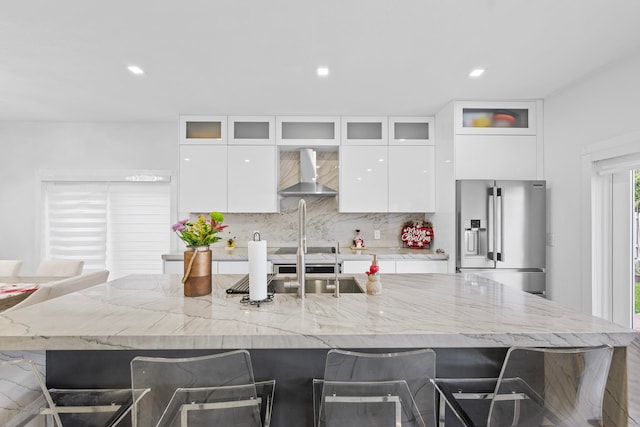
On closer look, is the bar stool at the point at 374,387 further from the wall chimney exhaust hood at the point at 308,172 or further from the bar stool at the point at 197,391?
the wall chimney exhaust hood at the point at 308,172

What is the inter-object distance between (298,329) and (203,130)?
3.18m

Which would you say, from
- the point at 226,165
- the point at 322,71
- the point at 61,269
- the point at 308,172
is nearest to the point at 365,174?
the point at 308,172

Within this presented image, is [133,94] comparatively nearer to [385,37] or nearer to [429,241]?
[385,37]

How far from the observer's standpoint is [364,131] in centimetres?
379

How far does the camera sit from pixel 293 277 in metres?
2.03

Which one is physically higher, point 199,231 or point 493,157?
point 493,157

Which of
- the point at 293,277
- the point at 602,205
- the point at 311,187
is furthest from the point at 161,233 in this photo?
the point at 602,205

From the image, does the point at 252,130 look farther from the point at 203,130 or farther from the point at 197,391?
the point at 197,391

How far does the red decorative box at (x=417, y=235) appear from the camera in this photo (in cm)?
389

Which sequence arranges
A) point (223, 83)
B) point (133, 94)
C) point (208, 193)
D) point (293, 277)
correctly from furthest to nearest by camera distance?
point (208, 193)
point (133, 94)
point (223, 83)
point (293, 277)

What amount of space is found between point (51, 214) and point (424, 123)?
470 centimetres

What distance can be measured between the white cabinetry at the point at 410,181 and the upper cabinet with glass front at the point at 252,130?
4.59ft

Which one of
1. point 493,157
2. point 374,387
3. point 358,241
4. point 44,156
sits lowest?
point 374,387

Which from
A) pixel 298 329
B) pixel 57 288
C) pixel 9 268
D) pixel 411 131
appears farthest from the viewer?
pixel 411 131
